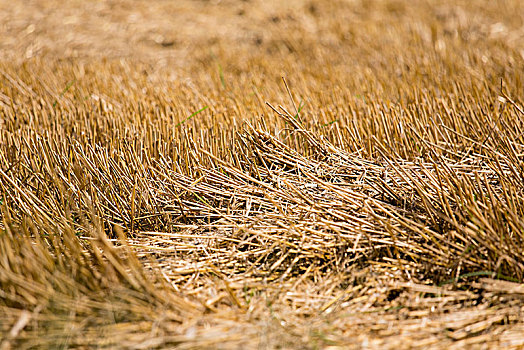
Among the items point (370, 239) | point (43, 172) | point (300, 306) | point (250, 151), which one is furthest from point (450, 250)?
point (43, 172)

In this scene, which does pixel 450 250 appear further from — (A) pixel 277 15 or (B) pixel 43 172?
(A) pixel 277 15

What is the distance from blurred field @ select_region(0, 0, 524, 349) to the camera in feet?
4.28

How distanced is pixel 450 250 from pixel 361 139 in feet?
2.58

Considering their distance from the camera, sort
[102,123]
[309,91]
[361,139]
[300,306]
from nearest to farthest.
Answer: [300,306] → [361,139] → [102,123] → [309,91]

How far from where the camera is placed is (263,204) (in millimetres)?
1799

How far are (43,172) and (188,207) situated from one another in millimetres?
672

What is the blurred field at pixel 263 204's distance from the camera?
130 cm

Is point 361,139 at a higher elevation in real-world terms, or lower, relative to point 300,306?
higher

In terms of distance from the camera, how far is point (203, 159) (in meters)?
2.12

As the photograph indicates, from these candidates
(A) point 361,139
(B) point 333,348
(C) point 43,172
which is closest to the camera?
(B) point 333,348

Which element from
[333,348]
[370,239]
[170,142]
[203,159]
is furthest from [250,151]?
[333,348]

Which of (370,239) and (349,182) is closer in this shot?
(370,239)

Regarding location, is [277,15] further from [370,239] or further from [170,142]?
[370,239]

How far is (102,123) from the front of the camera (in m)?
2.41
